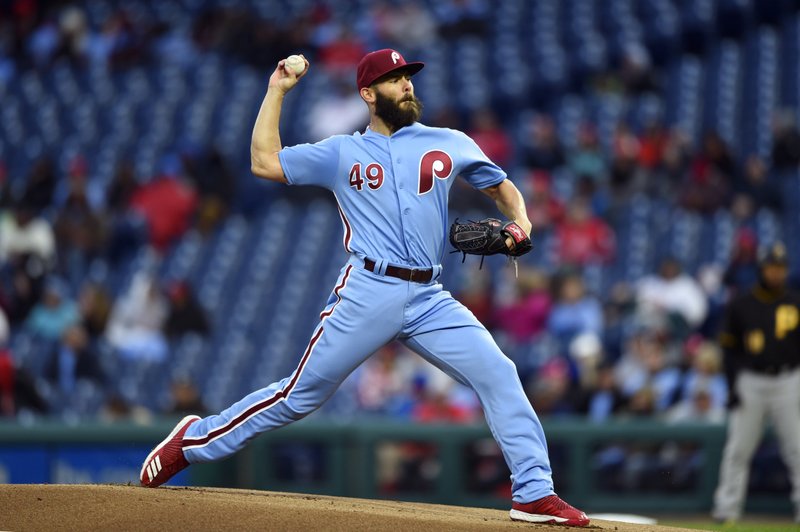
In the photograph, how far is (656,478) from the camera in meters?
9.23

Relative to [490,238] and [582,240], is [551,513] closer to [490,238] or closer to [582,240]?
[490,238]

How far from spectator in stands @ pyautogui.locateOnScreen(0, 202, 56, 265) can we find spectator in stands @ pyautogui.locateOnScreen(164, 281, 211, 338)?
159 cm

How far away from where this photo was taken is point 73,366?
36.6 feet

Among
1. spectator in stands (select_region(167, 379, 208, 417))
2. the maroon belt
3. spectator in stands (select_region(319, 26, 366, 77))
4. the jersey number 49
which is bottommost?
spectator in stands (select_region(167, 379, 208, 417))

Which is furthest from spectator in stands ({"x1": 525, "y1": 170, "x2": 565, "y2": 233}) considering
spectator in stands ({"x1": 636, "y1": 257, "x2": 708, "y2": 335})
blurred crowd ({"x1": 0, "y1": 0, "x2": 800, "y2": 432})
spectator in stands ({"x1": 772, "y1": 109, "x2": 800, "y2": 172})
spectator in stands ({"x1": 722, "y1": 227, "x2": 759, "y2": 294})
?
spectator in stands ({"x1": 772, "y1": 109, "x2": 800, "y2": 172})

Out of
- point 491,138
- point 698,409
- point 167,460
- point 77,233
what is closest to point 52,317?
point 77,233

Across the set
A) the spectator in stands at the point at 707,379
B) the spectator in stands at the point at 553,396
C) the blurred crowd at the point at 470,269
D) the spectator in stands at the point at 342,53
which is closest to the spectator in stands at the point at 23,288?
the blurred crowd at the point at 470,269

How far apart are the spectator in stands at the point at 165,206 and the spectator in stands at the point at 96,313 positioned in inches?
44.8

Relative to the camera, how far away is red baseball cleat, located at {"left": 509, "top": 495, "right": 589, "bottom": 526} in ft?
15.9

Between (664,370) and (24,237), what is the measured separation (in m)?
6.32

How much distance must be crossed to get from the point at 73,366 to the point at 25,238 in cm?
204

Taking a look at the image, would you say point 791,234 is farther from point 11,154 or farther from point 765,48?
point 11,154

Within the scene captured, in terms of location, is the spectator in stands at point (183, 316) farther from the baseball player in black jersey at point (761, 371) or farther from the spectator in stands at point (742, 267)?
the baseball player in black jersey at point (761, 371)

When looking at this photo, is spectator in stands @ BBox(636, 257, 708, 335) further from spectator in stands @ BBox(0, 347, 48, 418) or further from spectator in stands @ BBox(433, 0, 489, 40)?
spectator in stands @ BBox(0, 347, 48, 418)
